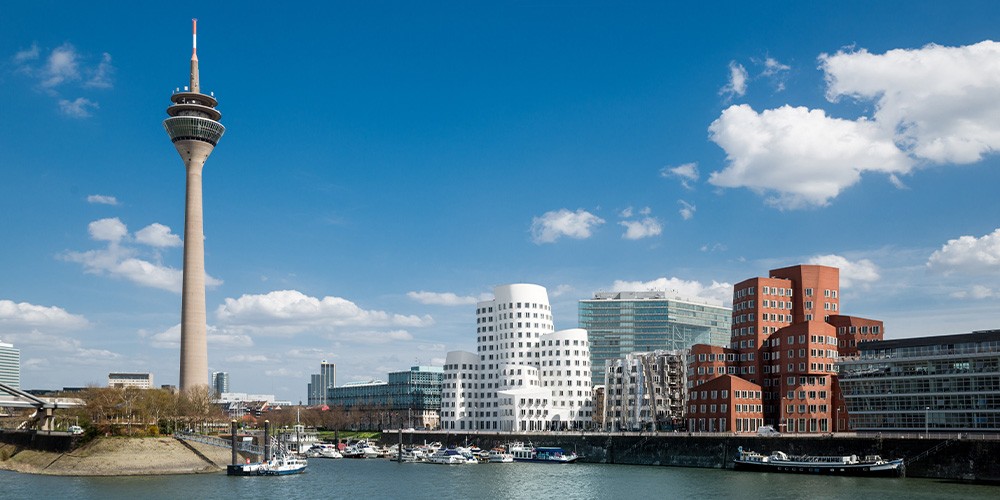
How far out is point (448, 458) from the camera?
17038cm

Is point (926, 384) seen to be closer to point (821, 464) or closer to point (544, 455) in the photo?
point (821, 464)

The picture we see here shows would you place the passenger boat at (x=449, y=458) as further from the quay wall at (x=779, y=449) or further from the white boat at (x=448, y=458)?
the quay wall at (x=779, y=449)

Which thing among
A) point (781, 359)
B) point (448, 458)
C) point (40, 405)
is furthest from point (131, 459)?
point (781, 359)

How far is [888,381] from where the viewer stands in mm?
151000

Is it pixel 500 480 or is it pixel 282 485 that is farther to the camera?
pixel 500 480

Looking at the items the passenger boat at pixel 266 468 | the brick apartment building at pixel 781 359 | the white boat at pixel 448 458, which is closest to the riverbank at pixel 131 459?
the passenger boat at pixel 266 468

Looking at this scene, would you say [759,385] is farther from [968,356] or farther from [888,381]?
[968,356]

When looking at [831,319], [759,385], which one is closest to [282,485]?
[759,385]

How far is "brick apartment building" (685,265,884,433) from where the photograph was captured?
173 meters

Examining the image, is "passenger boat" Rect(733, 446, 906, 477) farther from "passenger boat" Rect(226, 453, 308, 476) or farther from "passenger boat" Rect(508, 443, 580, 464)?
"passenger boat" Rect(226, 453, 308, 476)

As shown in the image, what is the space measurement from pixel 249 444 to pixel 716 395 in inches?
3212

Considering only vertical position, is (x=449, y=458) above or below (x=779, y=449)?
below

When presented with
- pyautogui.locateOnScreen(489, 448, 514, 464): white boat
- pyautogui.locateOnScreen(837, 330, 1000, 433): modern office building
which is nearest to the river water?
pyautogui.locateOnScreen(837, 330, 1000, 433): modern office building

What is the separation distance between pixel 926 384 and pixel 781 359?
3568cm
